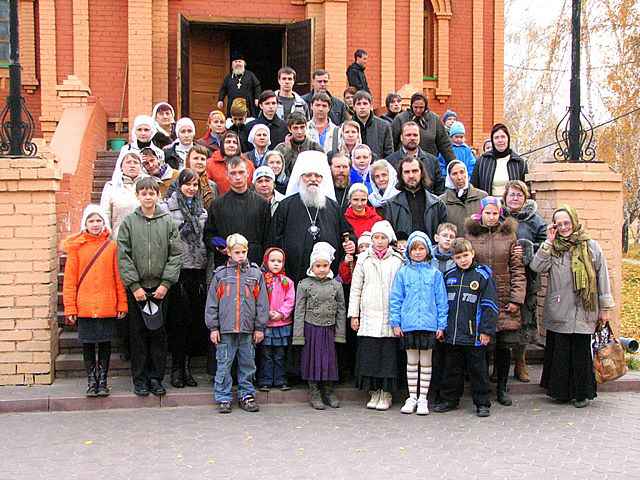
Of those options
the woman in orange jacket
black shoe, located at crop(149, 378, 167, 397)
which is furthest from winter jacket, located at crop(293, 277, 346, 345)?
the woman in orange jacket

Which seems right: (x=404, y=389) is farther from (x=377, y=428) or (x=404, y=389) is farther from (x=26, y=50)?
(x=26, y=50)

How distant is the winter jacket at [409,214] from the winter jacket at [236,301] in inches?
57.1

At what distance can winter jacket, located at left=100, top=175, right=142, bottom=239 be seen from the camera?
7609 mm

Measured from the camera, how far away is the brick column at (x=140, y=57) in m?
13.8

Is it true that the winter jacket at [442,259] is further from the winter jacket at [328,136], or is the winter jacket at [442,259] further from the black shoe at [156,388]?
the black shoe at [156,388]

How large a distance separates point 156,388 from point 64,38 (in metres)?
8.76

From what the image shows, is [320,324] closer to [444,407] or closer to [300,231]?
[300,231]

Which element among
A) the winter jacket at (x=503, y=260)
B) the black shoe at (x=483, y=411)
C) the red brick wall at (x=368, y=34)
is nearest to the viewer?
the black shoe at (x=483, y=411)

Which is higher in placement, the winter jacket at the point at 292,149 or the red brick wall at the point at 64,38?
the red brick wall at the point at 64,38

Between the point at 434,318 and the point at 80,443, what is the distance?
3074mm

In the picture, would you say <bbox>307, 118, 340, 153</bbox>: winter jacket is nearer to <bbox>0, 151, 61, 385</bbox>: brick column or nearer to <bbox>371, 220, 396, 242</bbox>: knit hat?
<bbox>371, 220, 396, 242</bbox>: knit hat

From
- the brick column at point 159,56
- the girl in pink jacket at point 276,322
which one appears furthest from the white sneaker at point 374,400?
the brick column at point 159,56

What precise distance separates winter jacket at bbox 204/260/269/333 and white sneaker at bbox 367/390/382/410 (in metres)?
1.16

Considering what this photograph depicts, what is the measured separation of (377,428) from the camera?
6.55 meters
